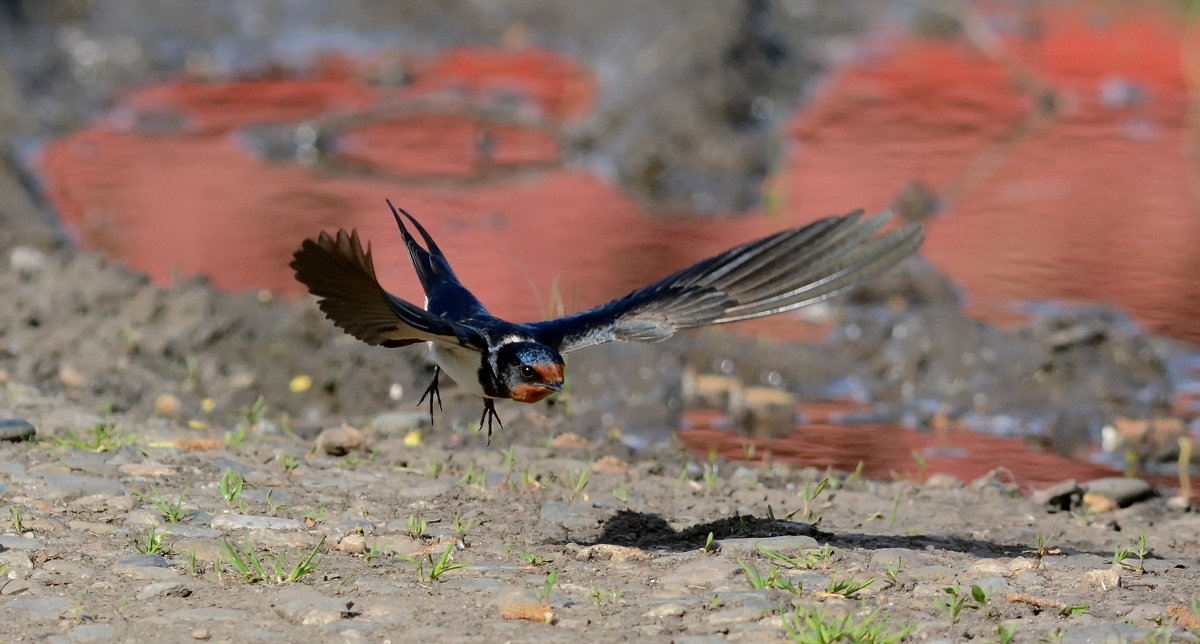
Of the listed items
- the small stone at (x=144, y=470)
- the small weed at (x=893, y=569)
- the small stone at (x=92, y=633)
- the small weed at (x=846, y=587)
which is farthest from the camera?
the small stone at (x=144, y=470)

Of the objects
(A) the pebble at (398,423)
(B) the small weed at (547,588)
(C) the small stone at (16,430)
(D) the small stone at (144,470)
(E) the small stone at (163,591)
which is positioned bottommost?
(B) the small weed at (547,588)

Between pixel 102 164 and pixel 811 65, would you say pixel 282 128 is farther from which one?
pixel 811 65

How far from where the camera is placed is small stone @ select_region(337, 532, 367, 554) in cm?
412

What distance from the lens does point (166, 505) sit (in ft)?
13.9

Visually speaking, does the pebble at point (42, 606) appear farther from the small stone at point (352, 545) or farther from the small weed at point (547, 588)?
the small weed at point (547, 588)

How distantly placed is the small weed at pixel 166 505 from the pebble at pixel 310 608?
0.61 meters

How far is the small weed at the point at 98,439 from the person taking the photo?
4.84 m

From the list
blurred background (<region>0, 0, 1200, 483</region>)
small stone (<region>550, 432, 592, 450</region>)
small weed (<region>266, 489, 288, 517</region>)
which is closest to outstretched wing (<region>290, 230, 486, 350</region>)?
small weed (<region>266, 489, 288, 517</region>)

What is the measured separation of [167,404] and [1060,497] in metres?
3.09

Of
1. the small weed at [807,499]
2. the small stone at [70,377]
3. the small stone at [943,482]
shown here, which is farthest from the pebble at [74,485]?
the small stone at [943,482]

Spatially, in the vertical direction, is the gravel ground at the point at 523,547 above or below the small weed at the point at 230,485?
below

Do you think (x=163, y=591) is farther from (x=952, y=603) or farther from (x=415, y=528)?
(x=952, y=603)

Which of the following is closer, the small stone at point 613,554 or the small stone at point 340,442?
the small stone at point 613,554

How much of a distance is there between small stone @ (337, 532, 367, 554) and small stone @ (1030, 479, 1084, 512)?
232 centimetres
